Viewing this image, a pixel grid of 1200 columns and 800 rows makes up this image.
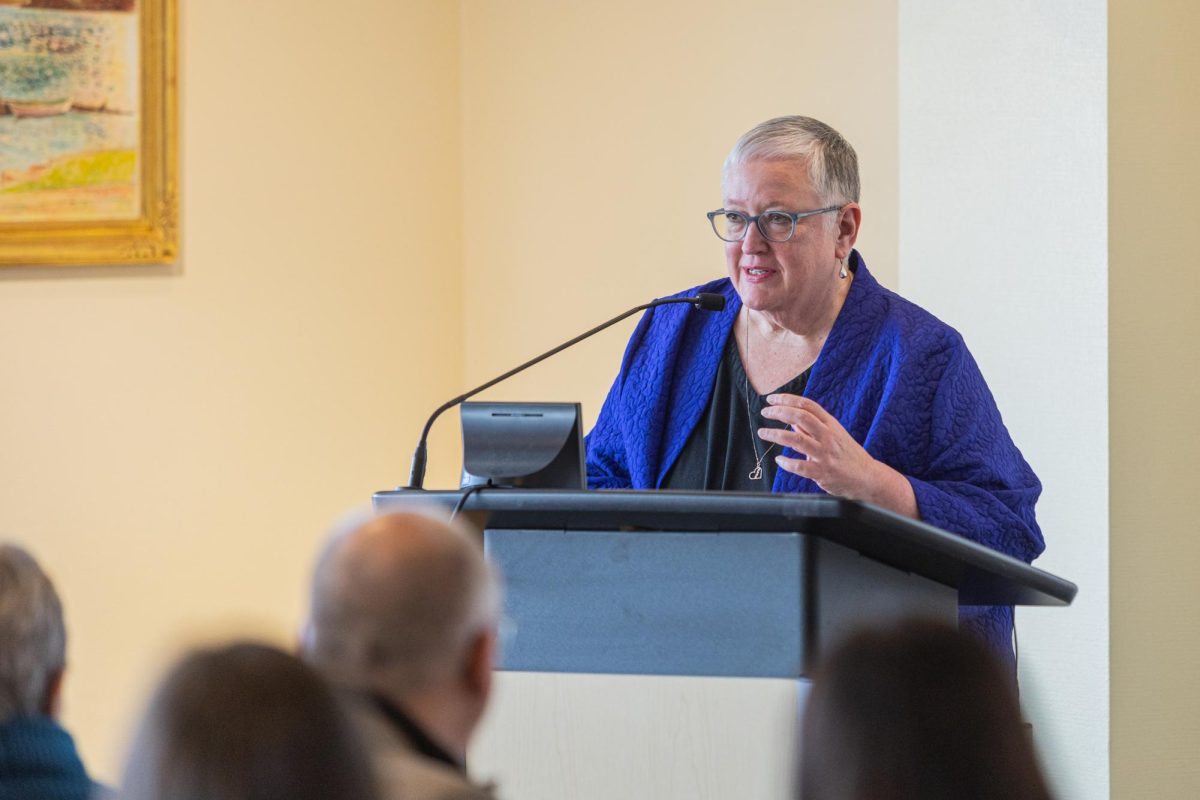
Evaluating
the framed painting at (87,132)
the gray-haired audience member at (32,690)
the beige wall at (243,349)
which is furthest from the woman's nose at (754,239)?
the framed painting at (87,132)

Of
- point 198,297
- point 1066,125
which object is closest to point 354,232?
point 198,297

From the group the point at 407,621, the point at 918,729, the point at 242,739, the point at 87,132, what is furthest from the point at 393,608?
the point at 87,132

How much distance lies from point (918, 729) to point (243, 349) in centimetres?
378

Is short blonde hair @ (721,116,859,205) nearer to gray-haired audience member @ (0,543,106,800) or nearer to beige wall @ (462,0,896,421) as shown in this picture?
gray-haired audience member @ (0,543,106,800)

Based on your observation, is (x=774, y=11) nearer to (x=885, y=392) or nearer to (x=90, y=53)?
(x=90, y=53)

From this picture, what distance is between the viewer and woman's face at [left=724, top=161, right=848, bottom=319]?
2676mm

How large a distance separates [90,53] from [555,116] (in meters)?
1.38

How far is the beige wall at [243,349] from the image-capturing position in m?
4.33

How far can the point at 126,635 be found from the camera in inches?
171

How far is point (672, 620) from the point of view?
189 cm

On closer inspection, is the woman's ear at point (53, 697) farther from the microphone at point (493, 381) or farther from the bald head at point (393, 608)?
the microphone at point (493, 381)
